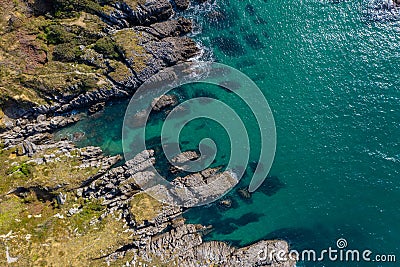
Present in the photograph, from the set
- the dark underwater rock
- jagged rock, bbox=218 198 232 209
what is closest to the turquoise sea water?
the dark underwater rock

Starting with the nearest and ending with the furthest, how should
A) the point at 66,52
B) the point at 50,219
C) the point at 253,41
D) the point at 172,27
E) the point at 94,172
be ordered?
the point at 50,219, the point at 94,172, the point at 66,52, the point at 172,27, the point at 253,41

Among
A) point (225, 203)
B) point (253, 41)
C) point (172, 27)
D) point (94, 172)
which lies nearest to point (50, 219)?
point (94, 172)

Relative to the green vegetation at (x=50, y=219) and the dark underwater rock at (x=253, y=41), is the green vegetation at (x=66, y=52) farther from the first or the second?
the dark underwater rock at (x=253, y=41)

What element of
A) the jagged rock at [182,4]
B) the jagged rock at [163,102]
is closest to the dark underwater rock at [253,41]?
the jagged rock at [182,4]

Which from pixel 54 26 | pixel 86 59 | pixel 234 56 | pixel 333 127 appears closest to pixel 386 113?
pixel 333 127

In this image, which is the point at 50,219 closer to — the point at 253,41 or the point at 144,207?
the point at 144,207

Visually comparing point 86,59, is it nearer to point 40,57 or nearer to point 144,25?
point 40,57
